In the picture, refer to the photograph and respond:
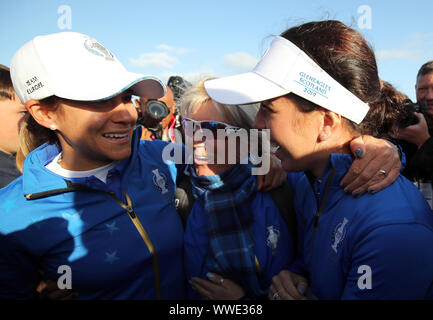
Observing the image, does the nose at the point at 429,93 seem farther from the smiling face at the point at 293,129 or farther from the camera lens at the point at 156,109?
the camera lens at the point at 156,109

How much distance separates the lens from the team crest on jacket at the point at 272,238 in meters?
1.92

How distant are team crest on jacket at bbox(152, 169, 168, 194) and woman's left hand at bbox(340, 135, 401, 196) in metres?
1.21

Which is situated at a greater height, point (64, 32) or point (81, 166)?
point (64, 32)

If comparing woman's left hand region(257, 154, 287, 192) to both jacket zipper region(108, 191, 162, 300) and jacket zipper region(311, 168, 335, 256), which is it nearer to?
jacket zipper region(311, 168, 335, 256)

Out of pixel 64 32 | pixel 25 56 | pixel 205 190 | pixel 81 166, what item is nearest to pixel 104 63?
pixel 64 32

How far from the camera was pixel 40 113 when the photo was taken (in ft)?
5.84

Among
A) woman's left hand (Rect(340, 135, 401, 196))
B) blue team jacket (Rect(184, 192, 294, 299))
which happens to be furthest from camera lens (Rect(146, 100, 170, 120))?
woman's left hand (Rect(340, 135, 401, 196))

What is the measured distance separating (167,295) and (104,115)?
1.26 meters

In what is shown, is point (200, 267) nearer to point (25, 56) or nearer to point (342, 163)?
point (342, 163)

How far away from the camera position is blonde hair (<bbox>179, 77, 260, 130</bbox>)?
2.21m

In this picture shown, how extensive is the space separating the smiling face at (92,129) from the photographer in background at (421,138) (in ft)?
6.53

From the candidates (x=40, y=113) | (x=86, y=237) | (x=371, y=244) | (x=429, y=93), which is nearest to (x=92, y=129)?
(x=40, y=113)

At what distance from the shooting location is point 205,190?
209 cm

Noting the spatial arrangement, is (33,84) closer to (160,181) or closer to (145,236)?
(160,181)
